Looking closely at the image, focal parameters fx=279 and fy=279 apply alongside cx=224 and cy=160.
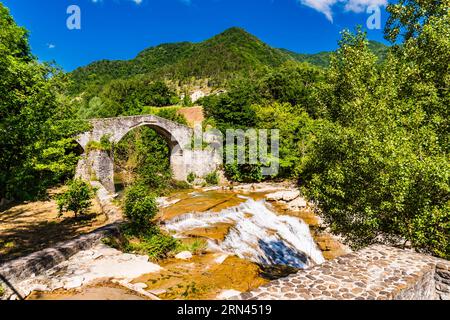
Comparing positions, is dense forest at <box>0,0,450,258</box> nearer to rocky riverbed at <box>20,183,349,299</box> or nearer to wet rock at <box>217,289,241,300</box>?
rocky riverbed at <box>20,183,349,299</box>

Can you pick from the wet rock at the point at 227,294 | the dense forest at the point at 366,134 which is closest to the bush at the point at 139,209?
the dense forest at the point at 366,134

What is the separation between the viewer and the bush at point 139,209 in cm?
975

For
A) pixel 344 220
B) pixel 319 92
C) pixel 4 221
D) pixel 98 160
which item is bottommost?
pixel 4 221

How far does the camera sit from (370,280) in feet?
16.5

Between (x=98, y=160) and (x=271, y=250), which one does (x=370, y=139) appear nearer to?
(x=271, y=250)

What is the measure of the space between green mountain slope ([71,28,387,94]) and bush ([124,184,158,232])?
207ft

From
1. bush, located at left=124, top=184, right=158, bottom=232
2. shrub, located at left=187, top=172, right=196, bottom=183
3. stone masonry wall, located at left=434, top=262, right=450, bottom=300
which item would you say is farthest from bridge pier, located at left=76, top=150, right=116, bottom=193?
stone masonry wall, located at left=434, top=262, right=450, bottom=300

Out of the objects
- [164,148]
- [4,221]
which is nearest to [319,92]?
[4,221]

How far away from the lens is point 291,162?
26031 millimetres

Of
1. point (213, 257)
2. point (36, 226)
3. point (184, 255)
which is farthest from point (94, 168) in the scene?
point (213, 257)

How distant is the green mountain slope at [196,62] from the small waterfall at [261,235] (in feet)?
191

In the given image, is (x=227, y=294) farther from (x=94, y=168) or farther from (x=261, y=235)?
(x=94, y=168)

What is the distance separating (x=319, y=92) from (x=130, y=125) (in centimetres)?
1712

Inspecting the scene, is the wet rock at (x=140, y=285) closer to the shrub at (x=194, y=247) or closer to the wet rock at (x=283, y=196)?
the shrub at (x=194, y=247)
